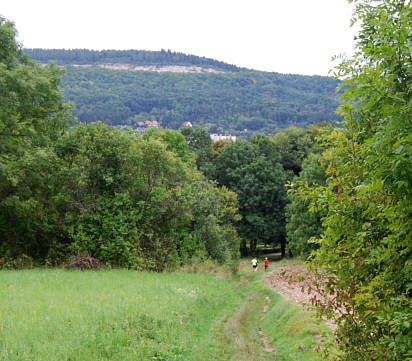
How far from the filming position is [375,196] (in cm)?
563

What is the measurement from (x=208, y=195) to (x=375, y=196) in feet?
102

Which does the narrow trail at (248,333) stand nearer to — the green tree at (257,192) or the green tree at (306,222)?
the green tree at (306,222)

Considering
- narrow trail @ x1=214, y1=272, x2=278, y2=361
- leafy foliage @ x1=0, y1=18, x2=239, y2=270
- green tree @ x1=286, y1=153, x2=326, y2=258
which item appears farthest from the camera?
green tree @ x1=286, y1=153, x2=326, y2=258

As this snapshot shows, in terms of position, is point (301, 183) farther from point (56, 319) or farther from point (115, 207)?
point (115, 207)

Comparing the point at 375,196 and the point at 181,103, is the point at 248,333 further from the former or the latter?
the point at 181,103

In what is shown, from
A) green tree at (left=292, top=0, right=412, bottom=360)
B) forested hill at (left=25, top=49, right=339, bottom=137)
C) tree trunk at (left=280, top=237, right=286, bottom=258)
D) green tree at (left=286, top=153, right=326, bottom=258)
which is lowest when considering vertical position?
tree trunk at (left=280, top=237, right=286, bottom=258)

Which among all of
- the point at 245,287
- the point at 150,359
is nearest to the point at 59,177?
the point at 245,287

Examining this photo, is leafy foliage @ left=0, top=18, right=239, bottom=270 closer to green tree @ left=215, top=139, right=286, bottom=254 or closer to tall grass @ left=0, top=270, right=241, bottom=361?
tall grass @ left=0, top=270, right=241, bottom=361

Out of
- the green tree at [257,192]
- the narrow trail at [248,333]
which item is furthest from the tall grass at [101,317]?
the green tree at [257,192]

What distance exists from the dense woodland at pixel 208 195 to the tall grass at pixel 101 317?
5496 millimetres

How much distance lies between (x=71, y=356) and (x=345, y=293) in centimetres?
645

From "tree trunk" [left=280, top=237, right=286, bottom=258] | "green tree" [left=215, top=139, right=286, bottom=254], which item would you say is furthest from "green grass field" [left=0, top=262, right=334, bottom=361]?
"tree trunk" [left=280, top=237, right=286, bottom=258]

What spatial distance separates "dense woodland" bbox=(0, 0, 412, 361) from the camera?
195 inches

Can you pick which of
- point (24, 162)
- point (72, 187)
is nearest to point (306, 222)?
point (72, 187)
